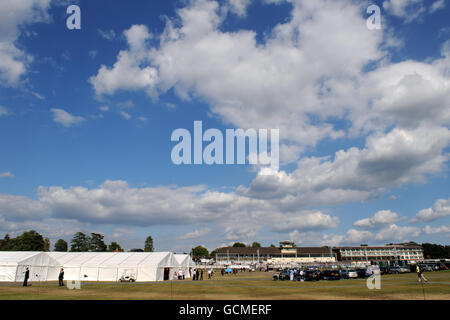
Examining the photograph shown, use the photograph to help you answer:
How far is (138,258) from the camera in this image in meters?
50.8

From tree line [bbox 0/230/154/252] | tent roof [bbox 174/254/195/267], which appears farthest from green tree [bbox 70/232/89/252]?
tent roof [bbox 174/254/195/267]

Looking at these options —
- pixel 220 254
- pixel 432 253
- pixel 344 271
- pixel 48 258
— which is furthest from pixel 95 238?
pixel 432 253

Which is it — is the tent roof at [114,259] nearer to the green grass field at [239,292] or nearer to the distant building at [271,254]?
the green grass field at [239,292]

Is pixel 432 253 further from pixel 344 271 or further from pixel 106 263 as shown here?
pixel 106 263

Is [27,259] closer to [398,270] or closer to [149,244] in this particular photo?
[398,270]

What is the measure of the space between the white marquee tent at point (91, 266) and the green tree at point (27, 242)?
75.3 meters

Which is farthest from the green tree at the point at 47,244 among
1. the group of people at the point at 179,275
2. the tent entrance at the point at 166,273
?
the tent entrance at the point at 166,273

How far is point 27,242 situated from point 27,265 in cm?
8316

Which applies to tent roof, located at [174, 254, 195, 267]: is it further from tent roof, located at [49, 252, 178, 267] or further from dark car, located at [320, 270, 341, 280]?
dark car, located at [320, 270, 341, 280]

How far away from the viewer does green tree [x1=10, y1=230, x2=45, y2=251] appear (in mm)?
113625

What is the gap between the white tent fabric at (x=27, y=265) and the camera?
43688 millimetres

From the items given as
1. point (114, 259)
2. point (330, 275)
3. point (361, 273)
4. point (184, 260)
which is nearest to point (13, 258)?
point (114, 259)

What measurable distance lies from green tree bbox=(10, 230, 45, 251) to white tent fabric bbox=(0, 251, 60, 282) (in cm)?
7695
